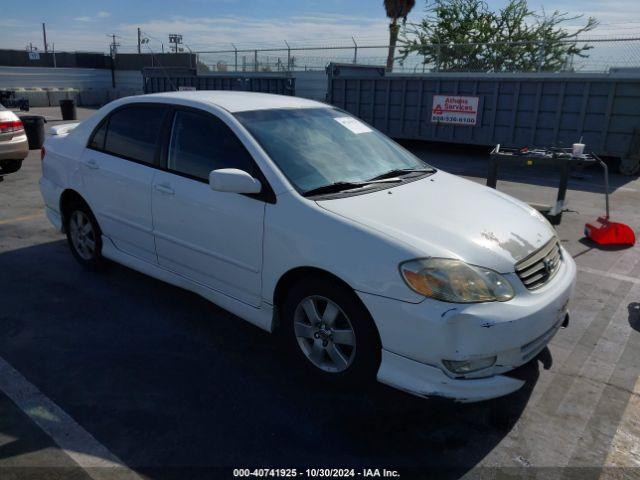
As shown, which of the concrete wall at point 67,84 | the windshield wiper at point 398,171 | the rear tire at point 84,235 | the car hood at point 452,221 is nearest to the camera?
the car hood at point 452,221

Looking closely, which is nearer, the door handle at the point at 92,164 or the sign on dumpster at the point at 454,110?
the door handle at the point at 92,164

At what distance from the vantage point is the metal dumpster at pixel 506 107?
462 inches

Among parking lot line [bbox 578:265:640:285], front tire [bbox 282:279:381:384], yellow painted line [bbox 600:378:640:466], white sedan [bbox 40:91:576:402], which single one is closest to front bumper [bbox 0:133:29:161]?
white sedan [bbox 40:91:576:402]

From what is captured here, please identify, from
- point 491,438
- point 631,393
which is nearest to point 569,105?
point 631,393

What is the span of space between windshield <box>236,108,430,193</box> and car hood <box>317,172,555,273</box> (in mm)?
287

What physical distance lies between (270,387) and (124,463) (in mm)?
946

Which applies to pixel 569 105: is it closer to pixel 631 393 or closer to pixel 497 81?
pixel 497 81

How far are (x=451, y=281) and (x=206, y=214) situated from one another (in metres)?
1.73

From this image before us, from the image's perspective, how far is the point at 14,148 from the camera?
364 inches

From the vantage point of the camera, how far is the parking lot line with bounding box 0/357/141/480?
2.48 metres

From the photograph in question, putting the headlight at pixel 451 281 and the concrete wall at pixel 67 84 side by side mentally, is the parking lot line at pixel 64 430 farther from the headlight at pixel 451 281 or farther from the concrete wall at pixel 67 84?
the concrete wall at pixel 67 84

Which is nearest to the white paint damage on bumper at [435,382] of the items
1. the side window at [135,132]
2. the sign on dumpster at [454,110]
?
the side window at [135,132]

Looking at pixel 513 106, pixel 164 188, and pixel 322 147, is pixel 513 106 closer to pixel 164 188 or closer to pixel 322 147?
pixel 322 147

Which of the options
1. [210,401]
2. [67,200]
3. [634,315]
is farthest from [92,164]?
[634,315]
